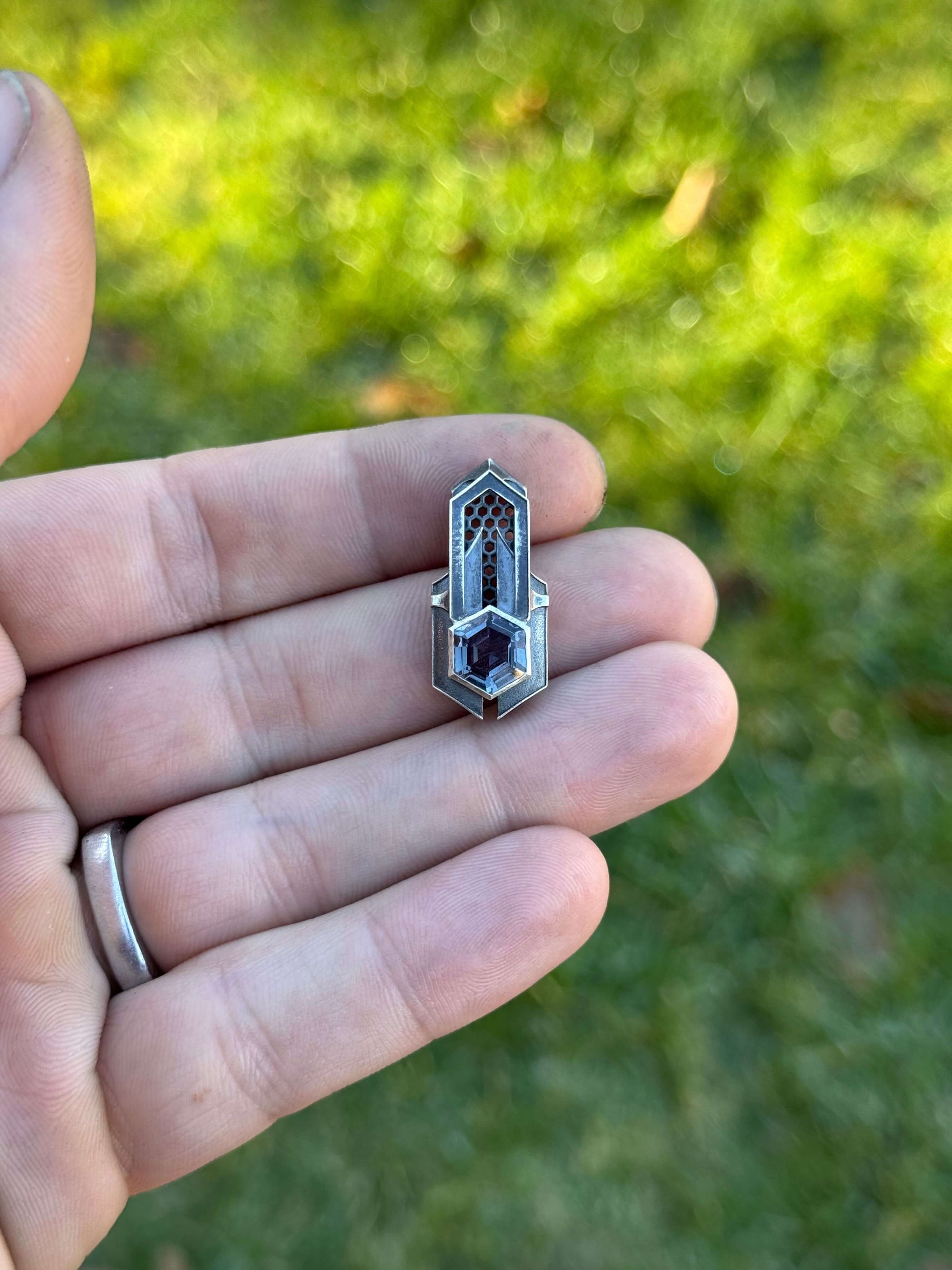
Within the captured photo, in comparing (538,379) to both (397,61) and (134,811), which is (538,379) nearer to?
(397,61)

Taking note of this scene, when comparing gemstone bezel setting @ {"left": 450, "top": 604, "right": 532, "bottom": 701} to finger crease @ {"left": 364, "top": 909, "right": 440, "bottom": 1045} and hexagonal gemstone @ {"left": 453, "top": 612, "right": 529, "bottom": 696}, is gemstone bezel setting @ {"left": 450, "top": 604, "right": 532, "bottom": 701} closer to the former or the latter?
hexagonal gemstone @ {"left": 453, "top": 612, "right": 529, "bottom": 696}

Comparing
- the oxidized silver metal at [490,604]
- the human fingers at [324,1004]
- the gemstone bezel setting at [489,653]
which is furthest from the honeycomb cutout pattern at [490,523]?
the human fingers at [324,1004]

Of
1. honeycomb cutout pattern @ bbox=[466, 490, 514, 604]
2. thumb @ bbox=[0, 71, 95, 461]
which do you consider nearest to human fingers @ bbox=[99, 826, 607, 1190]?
honeycomb cutout pattern @ bbox=[466, 490, 514, 604]

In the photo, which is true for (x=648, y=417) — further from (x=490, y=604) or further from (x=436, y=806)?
(x=436, y=806)

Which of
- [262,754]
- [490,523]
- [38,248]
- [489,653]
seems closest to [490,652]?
[489,653]

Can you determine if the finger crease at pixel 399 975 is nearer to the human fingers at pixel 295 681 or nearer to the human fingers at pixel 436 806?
the human fingers at pixel 436 806

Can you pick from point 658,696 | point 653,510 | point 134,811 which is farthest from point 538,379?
point 134,811
